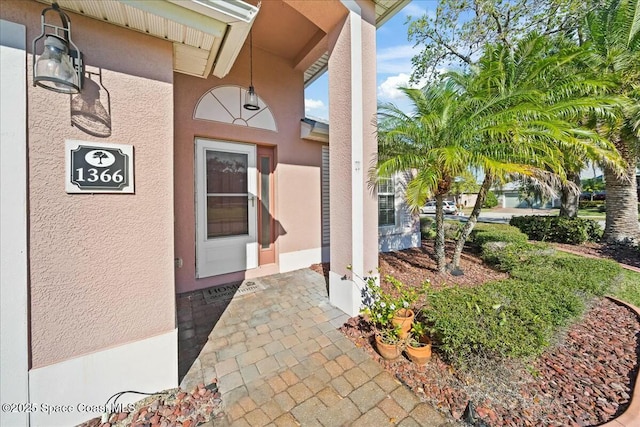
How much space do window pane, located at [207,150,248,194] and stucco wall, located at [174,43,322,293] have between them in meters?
0.33

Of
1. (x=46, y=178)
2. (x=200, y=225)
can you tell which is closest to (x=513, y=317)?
(x=46, y=178)

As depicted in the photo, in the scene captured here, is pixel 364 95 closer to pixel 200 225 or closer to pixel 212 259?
pixel 200 225

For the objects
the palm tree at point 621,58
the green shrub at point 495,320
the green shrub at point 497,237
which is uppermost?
the palm tree at point 621,58

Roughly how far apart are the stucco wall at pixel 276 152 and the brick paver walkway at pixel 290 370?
1.21m

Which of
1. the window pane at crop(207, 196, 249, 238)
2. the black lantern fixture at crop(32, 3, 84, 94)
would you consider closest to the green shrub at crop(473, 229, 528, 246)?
the window pane at crop(207, 196, 249, 238)

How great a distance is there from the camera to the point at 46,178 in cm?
181

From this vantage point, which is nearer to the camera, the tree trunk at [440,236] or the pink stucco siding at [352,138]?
the pink stucco siding at [352,138]

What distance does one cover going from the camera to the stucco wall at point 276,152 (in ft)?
14.0

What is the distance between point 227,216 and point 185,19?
336cm

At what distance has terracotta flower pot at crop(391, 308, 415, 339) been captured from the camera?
281cm

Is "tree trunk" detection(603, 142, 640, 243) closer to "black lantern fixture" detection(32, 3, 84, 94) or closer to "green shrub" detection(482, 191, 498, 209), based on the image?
"black lantern fixture" detection(32, 3, 84, 94)

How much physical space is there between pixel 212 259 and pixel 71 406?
2827mm

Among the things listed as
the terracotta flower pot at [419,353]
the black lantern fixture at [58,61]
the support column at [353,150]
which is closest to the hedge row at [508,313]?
the terracotta flower pot at [419,353]

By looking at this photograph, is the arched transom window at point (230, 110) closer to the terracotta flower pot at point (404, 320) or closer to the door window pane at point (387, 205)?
the door window pane at point (387, 205)
